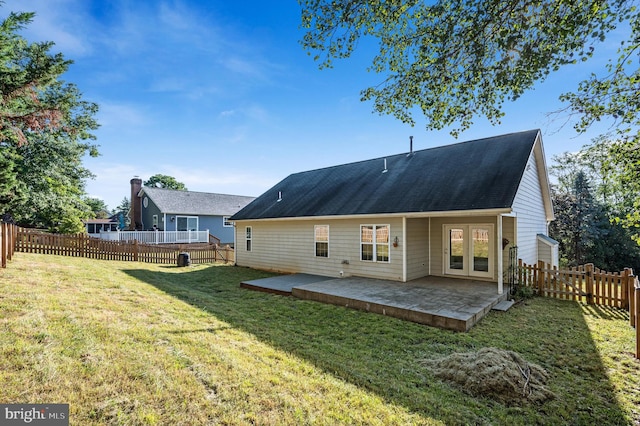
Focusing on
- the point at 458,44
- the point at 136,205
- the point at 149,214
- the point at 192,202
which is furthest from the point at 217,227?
the point at 458,44

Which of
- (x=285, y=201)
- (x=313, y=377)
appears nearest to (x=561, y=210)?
(x=285, y=201)

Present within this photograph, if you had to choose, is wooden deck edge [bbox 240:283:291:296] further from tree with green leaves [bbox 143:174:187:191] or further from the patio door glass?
tree with green leaves [bbox 143:174:187:191]

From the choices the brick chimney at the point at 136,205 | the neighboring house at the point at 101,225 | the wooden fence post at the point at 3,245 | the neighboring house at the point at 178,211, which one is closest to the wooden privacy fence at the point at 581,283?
the wooden fence post at the point at 3,245

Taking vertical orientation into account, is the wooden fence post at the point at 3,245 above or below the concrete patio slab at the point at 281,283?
above

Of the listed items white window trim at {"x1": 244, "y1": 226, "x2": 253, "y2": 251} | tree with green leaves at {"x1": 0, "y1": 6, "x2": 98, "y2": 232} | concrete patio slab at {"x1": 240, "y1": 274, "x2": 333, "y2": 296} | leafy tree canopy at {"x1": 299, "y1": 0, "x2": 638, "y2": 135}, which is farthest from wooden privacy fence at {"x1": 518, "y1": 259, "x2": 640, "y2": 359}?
tree with green leaves at {"x1": 0, "y1": 6, "x2": 98, "y2": 232}

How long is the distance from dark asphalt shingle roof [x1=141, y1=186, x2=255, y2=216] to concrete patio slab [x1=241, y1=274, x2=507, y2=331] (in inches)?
710

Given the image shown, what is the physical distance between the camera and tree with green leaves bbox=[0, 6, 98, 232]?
388 inches

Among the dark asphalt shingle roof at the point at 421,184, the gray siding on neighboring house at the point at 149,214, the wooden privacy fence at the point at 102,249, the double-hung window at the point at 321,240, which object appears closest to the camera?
the dark asphalt shingle roof at the point at 421,184

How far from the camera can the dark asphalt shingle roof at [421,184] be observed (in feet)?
28.9

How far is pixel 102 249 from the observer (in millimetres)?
14984

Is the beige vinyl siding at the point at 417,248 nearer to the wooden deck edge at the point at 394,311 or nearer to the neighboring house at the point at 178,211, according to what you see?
the wooden deck edge at the point at 394,311

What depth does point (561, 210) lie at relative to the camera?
2367 centimetres

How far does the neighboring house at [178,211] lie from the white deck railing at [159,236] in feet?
6.15

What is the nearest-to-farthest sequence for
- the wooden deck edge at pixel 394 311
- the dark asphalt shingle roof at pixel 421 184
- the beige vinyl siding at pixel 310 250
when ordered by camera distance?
1. the wooden deck edge at pixel 394 311
2. the dark asphalt shingle roof at pixel 421 184
3. the beige vinyl siding at pixel 310 250
